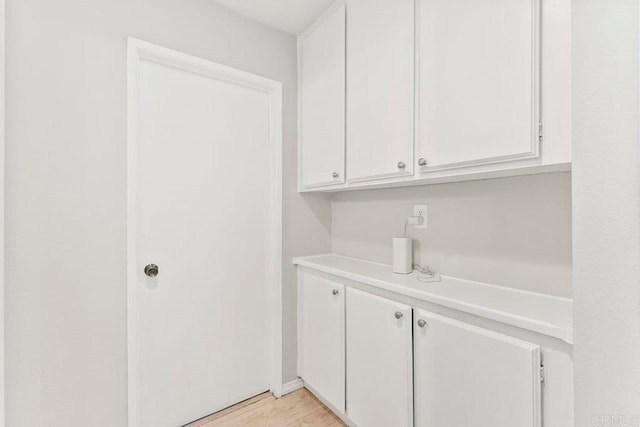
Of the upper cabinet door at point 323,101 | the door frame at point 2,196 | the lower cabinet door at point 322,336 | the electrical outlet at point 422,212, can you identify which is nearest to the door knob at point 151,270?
the door frame at point 2,196

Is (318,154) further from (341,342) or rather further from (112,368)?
(112,368)

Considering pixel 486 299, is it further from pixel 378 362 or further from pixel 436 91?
pixel 436 91

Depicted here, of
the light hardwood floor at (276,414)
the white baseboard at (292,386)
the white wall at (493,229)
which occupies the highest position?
the white wall at (493,229)

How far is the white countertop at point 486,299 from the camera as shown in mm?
904

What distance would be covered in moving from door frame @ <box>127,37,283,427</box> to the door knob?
7 centimetres

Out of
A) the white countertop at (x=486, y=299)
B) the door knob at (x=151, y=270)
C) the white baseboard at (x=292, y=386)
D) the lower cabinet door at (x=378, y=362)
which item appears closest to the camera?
the white countertop at (x=486, y=299)

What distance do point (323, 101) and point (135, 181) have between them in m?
1.13

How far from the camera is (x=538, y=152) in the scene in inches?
36.7

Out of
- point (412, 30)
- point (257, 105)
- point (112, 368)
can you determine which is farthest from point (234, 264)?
point (412, 30)

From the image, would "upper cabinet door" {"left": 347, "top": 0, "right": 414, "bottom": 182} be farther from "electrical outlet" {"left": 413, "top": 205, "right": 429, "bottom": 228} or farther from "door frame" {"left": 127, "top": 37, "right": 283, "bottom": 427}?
"door frame" {"left": 127, "top": 37, "right": 283, "bottom": 427}

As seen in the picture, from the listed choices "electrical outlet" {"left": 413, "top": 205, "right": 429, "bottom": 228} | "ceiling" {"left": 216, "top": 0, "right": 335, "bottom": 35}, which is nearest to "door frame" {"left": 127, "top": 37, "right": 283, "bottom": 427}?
"ceiling" {"left": 216, "top": 0, "right": 335, "bottom": 35}

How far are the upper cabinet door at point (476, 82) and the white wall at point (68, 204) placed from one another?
4.32 ft

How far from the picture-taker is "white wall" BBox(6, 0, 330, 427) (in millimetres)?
1206

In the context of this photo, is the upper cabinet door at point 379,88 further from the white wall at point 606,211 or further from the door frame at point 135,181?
the white wall at point 606,211
